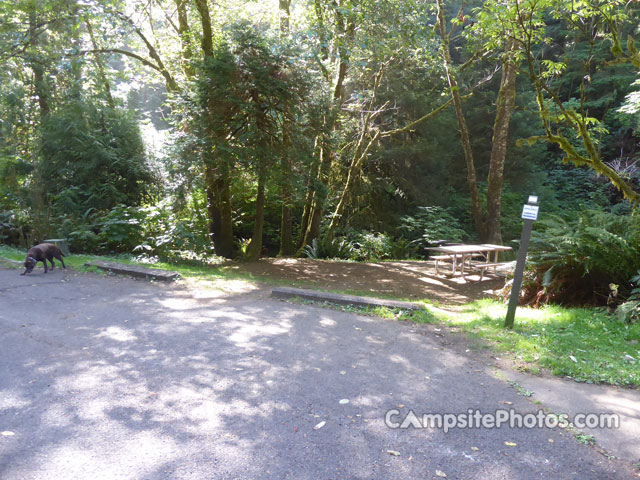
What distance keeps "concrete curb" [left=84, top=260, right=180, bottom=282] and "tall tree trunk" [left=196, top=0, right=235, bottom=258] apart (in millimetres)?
3345

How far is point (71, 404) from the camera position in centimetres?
382

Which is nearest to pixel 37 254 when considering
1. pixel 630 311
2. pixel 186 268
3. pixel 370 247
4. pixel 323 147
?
pixel 186 268

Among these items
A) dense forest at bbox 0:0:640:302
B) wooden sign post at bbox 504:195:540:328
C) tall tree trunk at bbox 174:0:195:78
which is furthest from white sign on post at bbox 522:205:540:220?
tall tree trunk at bbox 174:0:195:78

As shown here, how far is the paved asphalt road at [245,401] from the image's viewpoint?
10.1 feet

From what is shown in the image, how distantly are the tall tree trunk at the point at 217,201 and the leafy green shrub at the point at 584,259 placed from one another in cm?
768

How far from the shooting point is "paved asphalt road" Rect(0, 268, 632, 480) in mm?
3082

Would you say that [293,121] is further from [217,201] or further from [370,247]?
[370,247]

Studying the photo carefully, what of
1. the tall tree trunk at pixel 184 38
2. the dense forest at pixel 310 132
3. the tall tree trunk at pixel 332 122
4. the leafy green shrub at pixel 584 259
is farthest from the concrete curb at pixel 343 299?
the tall tree trunk at pixel 184 38

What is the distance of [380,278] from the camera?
11.7 m

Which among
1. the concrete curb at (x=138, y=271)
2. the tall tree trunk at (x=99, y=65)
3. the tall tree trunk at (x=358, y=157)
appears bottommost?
the concrete curb at (x=138, y=271)

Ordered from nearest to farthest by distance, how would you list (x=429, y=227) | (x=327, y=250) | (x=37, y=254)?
(x=37, y=254), (x=327, y=250), (x=429, y=227)

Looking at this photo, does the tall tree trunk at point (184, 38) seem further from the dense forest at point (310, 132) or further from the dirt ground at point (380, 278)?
the dirt ground at point (380, 278)

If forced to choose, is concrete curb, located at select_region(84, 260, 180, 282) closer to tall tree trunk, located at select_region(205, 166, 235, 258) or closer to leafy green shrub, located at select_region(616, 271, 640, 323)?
tall tree trunk, located at select_region(205, 166, 235, 258)

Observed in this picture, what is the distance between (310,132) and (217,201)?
356cm
